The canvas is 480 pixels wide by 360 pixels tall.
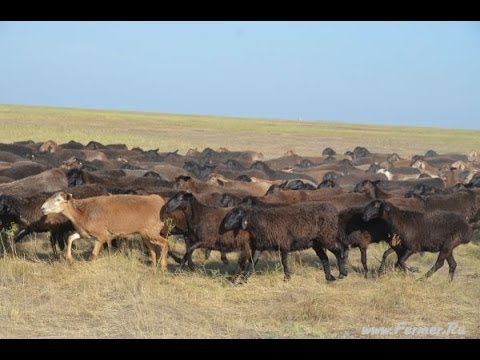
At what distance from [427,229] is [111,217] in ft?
17.8

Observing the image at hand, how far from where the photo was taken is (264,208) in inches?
435

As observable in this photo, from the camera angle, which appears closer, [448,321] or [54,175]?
[448,321]

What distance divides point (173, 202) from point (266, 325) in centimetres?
371

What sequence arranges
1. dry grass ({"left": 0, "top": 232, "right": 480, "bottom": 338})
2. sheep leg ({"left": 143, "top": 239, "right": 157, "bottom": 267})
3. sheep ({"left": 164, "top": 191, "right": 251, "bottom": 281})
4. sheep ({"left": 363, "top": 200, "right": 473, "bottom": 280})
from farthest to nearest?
sheep leg ({"left": 143, "top": 239, "right": 157, "bottom": 267}) → sheep ({"left": 164, "top": 191, "right": 251, "bottom": 281}) → sheep ({"left": 363, "top": 200, "right": 473, "bottom": 280}) → dry grass ({"left": 0, "top": 232, "right": 480, "bottom": 338})

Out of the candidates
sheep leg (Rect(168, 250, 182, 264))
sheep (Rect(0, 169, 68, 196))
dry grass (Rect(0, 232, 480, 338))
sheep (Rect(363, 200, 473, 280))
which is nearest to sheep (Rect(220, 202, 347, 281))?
dry grass (Rect(0, 232, 480, 338))

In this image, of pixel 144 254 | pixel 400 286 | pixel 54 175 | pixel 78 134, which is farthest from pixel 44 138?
pixel 400 286

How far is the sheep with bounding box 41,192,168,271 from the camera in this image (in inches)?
428

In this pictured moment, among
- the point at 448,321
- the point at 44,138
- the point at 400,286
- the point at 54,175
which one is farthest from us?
the point at 44,138

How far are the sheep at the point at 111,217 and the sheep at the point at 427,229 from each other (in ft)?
12.3

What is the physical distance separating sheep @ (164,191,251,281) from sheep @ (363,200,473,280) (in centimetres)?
234

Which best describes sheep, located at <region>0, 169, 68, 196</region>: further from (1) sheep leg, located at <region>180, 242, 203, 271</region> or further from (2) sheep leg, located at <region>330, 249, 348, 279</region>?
(2) sheep leg, located at <region>330, 249, 348, 279</region>

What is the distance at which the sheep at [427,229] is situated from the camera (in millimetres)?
10648

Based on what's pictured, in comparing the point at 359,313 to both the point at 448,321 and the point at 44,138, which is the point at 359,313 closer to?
the point at 448,321
